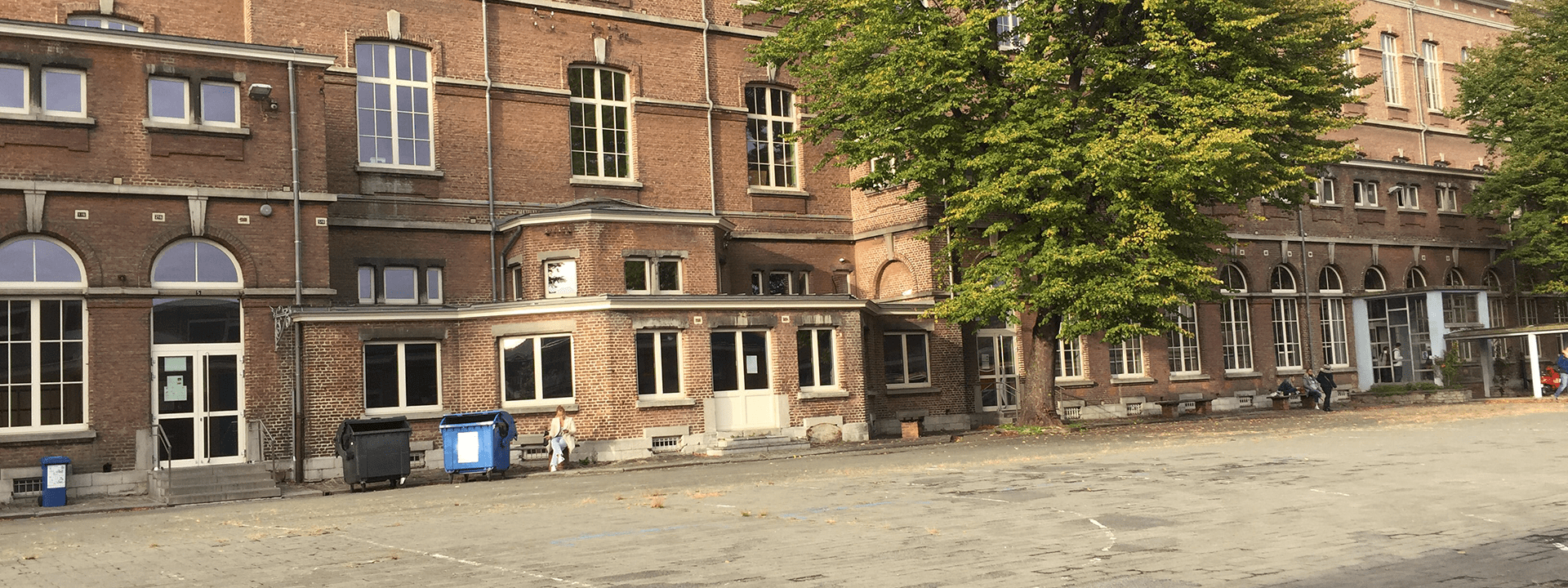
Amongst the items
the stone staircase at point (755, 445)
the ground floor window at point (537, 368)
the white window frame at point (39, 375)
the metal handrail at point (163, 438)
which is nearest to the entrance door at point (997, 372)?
the stone staircase at point (755, 445)

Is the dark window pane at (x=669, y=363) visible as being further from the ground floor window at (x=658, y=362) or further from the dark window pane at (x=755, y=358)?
the dark window pane at (x=755, y=358)

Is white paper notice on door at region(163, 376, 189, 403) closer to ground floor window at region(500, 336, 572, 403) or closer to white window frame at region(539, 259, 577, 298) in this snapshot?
ground floor window at region(500, 336, 572, 403)

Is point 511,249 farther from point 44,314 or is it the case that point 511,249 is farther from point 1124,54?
point 1124,54

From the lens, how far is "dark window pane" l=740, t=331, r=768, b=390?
26.4 meters

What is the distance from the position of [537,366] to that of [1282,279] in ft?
85.6

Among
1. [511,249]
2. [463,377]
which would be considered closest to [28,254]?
[463,377]

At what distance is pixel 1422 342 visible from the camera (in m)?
40.1

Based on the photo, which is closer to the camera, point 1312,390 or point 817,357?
point 817,357

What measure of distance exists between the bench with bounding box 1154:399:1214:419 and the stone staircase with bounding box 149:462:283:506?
76.4 feet

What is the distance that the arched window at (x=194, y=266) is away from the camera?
877 inches

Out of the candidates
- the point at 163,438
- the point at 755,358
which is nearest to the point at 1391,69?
the point at 755,358

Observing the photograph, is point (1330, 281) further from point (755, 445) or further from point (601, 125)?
point (601, 125)

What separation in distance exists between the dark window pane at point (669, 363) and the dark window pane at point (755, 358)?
5.12 feet

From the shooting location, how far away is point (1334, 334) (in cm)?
4134
